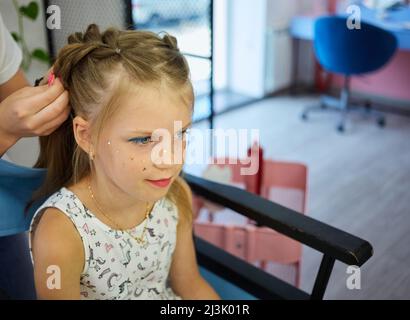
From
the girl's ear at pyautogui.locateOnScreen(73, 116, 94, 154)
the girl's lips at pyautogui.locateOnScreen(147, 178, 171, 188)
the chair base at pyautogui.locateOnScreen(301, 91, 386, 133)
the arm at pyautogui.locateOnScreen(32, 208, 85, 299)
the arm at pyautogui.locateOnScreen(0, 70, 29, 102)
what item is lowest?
the chair base at pyautogui.locateOnScreen(301, 91, 386, 133)

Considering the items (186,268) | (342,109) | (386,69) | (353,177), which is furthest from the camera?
(386,69)

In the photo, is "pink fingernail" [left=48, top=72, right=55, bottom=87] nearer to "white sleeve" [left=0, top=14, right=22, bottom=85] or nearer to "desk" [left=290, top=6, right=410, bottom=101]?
"white sleeve" [left=0, top=14, right=22, bottom=85]

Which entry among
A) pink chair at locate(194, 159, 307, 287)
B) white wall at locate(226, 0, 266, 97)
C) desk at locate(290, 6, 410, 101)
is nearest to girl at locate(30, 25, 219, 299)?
pink chair at locate(194, 159, 307, 287)

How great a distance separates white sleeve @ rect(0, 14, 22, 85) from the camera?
1020 mm

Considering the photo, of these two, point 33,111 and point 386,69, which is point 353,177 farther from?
point 33,111

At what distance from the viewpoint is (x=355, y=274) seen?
1058 mm

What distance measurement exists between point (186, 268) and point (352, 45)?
2652 mm

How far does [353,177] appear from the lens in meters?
2.73

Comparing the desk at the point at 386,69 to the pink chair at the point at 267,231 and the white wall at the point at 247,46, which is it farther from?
the pink chair at the point at 267,231

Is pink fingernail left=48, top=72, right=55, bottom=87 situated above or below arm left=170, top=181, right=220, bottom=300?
above

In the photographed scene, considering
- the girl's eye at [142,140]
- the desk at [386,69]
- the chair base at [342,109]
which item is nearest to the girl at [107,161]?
the girl's eye at [142,140]

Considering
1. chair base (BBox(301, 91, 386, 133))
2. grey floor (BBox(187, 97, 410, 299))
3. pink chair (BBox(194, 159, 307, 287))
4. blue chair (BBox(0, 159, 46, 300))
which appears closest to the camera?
blue chair (BBox(0, 159, 46, 300))

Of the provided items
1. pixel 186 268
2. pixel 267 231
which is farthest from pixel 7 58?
pixel 267 231
